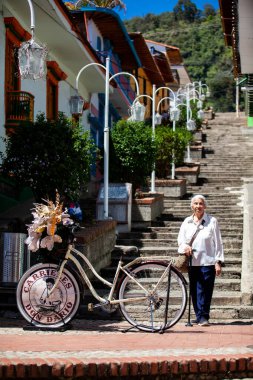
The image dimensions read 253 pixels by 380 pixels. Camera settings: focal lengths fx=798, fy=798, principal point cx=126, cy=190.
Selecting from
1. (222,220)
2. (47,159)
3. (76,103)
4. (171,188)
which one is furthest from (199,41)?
(47,159)

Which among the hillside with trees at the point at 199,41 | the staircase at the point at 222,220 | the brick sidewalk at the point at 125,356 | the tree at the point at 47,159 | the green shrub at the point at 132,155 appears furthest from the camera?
the hillside with trees at the point at 199,41

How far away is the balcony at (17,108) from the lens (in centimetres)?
1571

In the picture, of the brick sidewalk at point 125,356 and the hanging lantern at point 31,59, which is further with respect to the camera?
the hanging lantern at point 31,59

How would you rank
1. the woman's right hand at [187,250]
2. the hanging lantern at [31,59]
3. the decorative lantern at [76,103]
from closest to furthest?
the woman's right hand at [187,250]
the hanging lantern at [31,59]
the decorative lantern at [76,103]

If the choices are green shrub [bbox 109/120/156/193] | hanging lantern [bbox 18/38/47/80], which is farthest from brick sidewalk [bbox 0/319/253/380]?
green shrub [bbox 109/120/156/193]

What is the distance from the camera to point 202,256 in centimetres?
970

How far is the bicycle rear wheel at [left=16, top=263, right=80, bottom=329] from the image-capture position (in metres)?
8.84

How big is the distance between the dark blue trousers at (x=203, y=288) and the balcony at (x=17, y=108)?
7040mm

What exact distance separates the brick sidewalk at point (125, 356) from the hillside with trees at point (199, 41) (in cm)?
8339

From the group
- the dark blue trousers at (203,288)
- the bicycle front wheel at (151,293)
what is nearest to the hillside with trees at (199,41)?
the dark blue trousers at (203,288)

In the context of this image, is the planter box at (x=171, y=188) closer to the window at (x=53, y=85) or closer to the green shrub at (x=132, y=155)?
the green shrub at (x=132, y=155)

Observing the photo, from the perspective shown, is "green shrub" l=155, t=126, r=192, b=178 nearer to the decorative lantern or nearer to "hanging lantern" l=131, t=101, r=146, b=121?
"hanging lantern" l=131, t=101, r=146, b=121

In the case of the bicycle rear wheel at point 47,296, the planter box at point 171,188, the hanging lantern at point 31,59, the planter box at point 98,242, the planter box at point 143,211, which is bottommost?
the bicycle rear wheel at point 47,296

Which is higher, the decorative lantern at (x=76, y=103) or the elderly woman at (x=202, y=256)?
the decorative lantern at (x=76, y=103)
